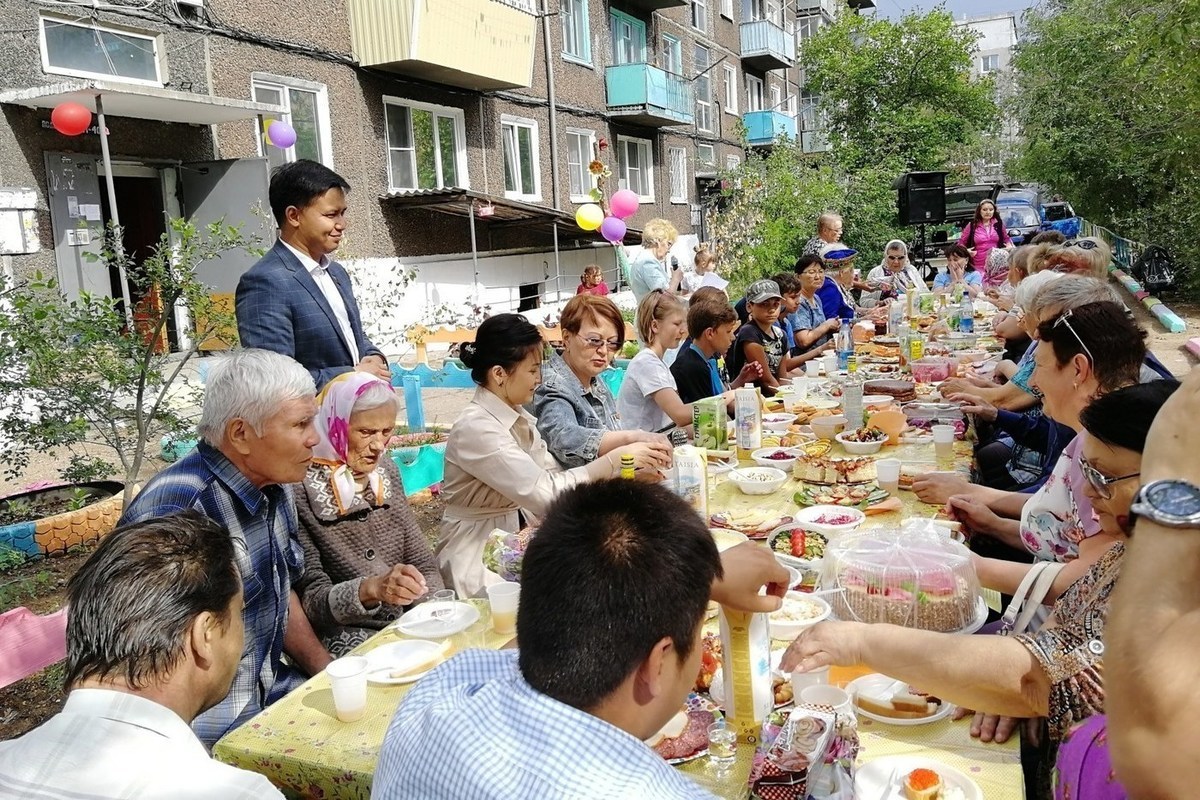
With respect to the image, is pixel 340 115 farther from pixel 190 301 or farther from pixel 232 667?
pixel 232 667

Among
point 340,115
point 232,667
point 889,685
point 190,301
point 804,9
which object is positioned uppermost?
point 804,9

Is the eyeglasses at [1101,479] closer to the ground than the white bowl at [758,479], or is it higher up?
higher up

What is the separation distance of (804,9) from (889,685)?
132 ft

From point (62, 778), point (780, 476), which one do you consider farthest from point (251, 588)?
point (780, 476)

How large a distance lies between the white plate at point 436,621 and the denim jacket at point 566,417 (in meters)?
1.47

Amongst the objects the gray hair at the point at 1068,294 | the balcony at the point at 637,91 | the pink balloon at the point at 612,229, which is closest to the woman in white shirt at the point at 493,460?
the gray hair at the point at 1068,294

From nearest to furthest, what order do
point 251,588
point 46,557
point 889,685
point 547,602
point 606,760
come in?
1. point 606,760
2. point 547,602
3. point 889,685
4. point 251,588
5. point 46,557

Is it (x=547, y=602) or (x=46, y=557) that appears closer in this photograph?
(x=547, y=602)

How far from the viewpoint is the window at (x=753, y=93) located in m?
30.9

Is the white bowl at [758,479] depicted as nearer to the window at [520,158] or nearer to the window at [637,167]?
the window at [520,158]

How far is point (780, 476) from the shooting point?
3.64 m

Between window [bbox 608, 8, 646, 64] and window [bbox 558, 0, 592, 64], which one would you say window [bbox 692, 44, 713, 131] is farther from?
window [bbox 558, 0, 592, 64]

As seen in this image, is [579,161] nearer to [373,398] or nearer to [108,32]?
[108,32]

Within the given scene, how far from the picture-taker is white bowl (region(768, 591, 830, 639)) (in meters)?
2.12
